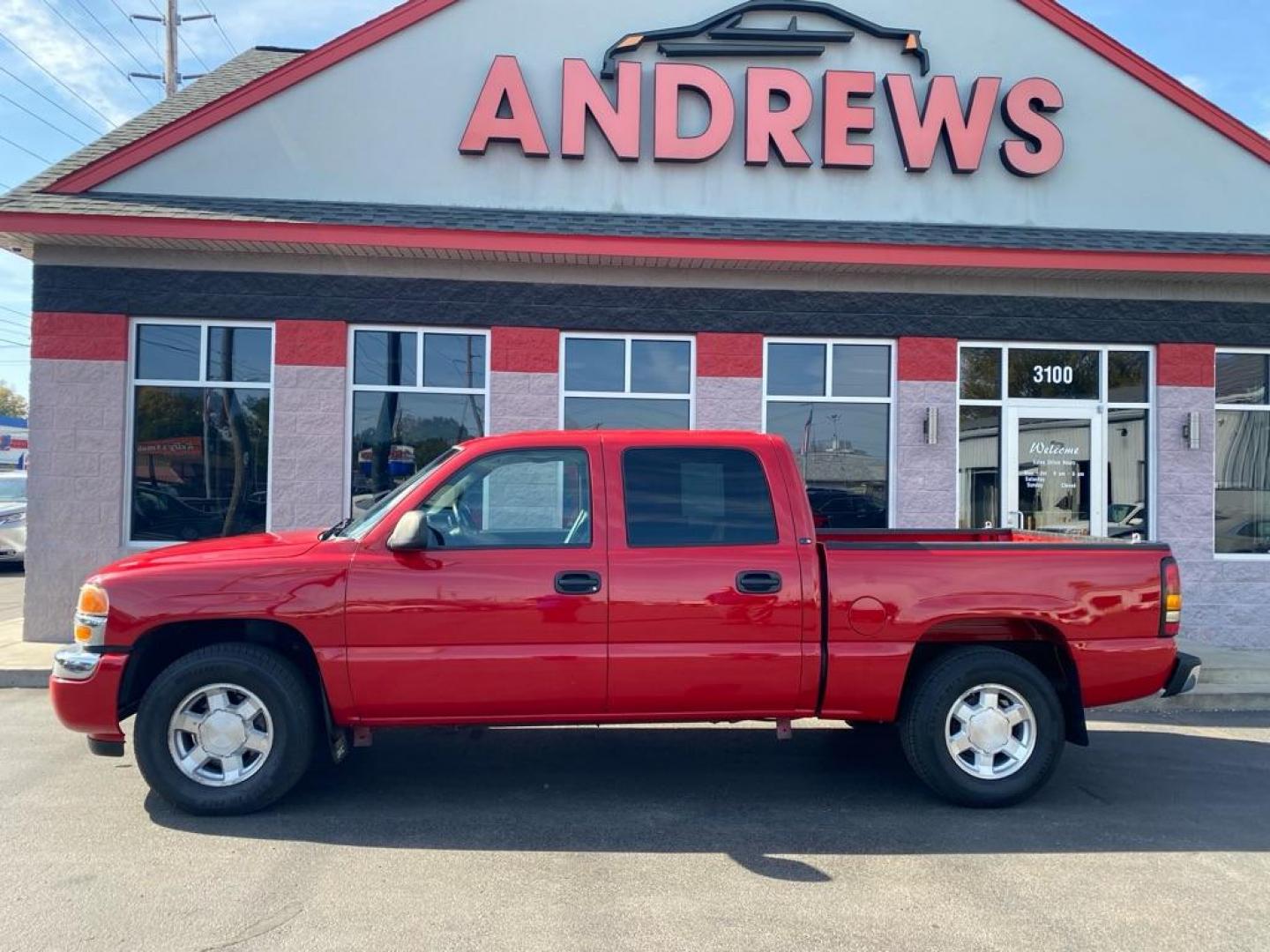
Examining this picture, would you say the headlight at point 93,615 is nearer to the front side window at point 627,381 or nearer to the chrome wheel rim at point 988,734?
the chrome wheel rim at point 988,734

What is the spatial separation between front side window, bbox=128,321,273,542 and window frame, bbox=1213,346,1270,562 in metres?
9.67

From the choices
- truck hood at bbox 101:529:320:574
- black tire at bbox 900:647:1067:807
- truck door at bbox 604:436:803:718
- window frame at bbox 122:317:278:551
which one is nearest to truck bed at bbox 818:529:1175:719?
black tire at bbox 900:647:1067:807

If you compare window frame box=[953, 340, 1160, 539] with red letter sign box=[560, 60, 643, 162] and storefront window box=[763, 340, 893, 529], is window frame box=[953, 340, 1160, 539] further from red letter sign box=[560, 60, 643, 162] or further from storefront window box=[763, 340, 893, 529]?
red letter sign box=[560, 60, 643, 162]

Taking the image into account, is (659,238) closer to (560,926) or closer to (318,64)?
(318,64)

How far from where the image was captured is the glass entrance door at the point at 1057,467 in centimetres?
1084

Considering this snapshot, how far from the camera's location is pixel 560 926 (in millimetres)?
4125

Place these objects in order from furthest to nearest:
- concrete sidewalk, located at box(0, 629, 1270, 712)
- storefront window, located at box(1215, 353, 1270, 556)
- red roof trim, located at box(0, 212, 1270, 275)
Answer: storefront window, located at box(1215, 353, 1270, 556), red roof trim, located at box(0, 212, 1270, 275), concrete sidewalk, located at box(0, 629, 1270, 712)

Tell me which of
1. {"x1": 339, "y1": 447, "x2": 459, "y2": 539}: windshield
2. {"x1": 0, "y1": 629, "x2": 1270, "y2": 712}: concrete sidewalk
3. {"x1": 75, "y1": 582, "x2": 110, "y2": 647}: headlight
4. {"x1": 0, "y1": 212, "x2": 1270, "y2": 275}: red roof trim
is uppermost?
{"x1": 0, "y1": 212, "x2": 1270, "y2": 275}: red roof trim

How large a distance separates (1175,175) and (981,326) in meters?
2.68

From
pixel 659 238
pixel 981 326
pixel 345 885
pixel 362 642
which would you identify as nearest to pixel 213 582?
pixel 362 642

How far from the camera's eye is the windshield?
556 centimetres

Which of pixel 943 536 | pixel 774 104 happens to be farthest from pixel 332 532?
pixel 774 104

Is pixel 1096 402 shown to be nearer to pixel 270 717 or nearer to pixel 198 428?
pixel 270 717

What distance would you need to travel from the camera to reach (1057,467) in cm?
1091
